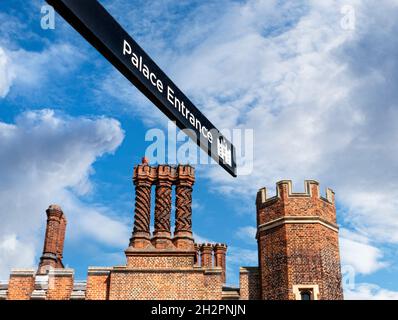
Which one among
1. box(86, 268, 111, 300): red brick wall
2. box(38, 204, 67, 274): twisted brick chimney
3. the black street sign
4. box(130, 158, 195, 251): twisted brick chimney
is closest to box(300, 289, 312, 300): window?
box(130, 158, 195, 251): twisted brick chimney

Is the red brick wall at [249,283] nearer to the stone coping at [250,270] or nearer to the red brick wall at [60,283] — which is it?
the stone coping at [250,270]

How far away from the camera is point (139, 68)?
294 centimetres

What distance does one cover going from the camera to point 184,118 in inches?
126

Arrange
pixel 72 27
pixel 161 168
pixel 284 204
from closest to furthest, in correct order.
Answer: pixel 72 27, pixel 284 204, pixel 161 168

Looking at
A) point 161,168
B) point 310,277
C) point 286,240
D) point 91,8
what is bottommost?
point 91,8

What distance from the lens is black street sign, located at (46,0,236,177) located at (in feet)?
8.51

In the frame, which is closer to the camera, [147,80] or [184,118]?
[147,80]

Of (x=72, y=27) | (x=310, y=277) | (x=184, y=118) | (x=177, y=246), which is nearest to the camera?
(x=72, y=27)

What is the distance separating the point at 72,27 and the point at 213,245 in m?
22.0

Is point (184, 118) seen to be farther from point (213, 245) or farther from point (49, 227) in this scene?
point (213, 245)

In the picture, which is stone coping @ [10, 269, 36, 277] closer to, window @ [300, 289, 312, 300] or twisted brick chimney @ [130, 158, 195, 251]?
twisted brick chimney @ [130, 158, 195, 251]

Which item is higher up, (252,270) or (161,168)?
(161,168)

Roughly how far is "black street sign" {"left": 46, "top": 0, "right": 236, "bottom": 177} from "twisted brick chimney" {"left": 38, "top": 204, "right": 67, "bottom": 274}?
16.6 metres
